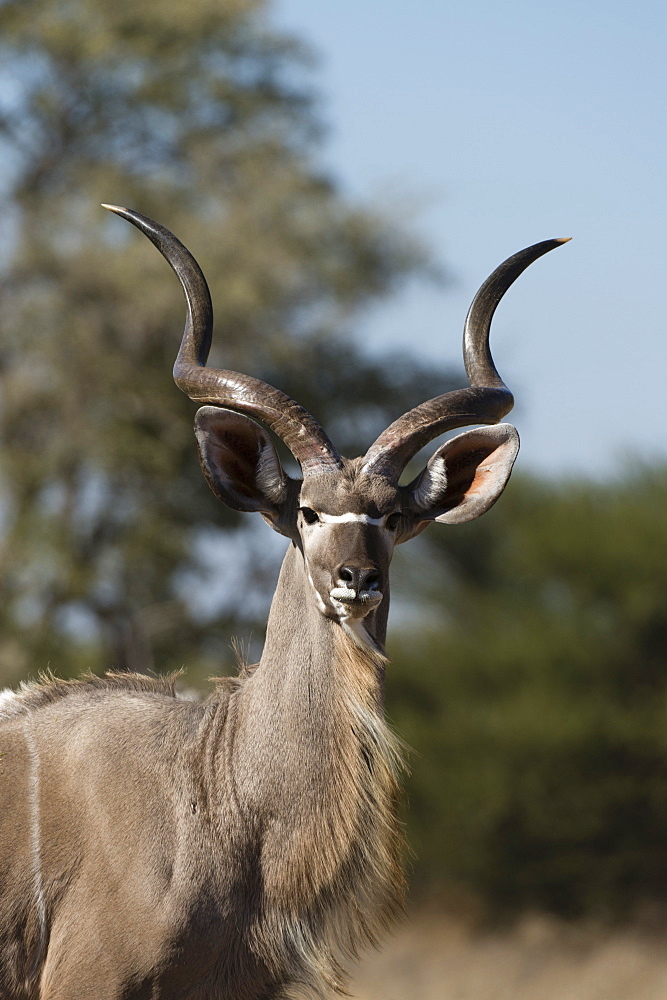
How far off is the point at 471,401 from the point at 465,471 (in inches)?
Result: 10.0

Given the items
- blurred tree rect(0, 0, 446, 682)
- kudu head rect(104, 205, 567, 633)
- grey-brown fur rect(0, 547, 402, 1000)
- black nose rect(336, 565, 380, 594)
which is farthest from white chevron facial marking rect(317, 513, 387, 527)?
blurred tree rect(0, 0, 446, 682)

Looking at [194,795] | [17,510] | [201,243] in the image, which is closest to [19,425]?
[17,510]

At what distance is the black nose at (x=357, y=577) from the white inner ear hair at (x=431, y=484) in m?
0.54

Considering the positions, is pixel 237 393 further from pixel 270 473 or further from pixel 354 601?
pixel 354 601

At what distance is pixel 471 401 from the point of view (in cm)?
429

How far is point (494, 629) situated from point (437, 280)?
15.1ft

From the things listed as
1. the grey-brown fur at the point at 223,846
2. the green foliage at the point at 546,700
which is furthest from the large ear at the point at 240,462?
the green foliage at the point at 546,700

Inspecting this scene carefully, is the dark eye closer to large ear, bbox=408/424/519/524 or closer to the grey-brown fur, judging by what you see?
large ear, bbox=408/424/519/524

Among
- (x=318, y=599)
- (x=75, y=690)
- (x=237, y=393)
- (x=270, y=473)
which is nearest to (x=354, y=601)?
(x=318, y=599)

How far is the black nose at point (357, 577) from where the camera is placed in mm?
3758

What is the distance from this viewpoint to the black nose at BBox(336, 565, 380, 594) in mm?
3758

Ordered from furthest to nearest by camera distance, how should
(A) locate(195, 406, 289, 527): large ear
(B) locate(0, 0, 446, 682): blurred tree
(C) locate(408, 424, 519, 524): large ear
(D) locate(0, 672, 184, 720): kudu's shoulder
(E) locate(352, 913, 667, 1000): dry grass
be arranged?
(B) locate(0, 0, 446, 682): blurred tree < (E) locate(352, 913, 667, 1000): dry grass < (D) locate(0, 672, 184, 720): kudu's shoulder < (C) locate(408, 424, 519, 524): large ear < (A) locate(195, 406, 289, 527): large ear

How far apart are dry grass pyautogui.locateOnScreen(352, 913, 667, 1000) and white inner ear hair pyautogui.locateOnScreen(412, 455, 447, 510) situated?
7.43 meters

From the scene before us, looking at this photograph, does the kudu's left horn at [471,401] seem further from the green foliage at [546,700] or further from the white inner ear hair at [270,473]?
the green foliage at [546,700]
